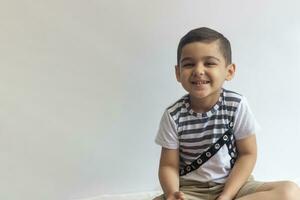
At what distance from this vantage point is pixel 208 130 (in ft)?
3.49

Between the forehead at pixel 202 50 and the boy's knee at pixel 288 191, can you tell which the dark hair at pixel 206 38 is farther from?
the boy's knee at pixel 288 191

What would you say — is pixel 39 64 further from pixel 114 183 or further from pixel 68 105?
pixel 114 183

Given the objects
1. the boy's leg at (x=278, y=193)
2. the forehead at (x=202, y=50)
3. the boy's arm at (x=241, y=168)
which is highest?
the forehead at (x=202, y=50)

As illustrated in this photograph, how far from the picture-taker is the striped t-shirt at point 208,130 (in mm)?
1062

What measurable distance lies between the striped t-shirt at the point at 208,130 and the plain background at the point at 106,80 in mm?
161

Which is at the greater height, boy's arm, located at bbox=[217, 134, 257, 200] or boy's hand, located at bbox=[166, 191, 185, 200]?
boy's arm, located at bbox=[217, 134, 257, 200]

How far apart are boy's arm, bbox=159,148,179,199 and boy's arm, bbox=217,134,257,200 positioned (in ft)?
0.36

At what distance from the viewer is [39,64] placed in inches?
44.1

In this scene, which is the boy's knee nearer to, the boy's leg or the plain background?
the boy's leg

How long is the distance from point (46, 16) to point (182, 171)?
484mm

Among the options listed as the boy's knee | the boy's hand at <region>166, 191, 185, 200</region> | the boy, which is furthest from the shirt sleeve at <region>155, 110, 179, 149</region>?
the boy's knee

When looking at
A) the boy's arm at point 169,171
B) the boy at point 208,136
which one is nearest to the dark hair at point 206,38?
the boy at point 208,136

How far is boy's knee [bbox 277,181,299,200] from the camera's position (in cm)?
96

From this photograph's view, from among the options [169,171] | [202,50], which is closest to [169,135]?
[169,171]
